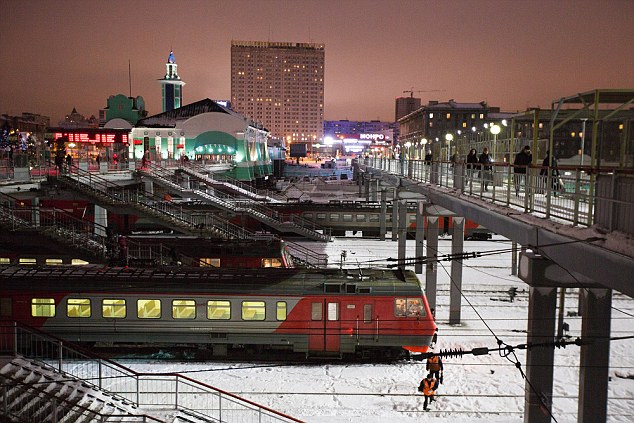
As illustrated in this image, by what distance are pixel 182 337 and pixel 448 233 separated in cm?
2910

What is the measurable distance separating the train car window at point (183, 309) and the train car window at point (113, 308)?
1.50m

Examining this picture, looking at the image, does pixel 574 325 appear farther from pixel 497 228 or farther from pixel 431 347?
pixel 497 228

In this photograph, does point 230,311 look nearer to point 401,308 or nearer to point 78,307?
point 78,307

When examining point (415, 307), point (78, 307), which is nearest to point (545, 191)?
point (415, 307)

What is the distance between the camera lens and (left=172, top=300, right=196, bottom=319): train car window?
55.6 ft

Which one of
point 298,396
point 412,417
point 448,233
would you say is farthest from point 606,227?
point 448,233

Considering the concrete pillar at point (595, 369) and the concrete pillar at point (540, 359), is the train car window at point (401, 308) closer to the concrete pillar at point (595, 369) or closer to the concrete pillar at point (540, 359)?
the concrete pillar at point (540, 359)

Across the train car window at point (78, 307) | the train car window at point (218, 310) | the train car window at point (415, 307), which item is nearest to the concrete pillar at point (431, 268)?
the train car window at point (415, 307)

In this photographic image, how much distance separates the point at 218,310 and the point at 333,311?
3425 millimetres

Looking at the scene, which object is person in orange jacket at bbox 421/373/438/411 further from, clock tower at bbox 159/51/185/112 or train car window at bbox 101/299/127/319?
clock tower at bbox 159/51/185/112

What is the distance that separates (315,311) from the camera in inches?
664

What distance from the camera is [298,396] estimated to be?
1448 cm

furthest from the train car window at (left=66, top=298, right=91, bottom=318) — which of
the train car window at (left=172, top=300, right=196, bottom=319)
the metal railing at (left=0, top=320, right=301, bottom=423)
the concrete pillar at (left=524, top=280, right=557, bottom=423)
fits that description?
the concrete pillar at (left=524, top=280, right=557, bottom=423)

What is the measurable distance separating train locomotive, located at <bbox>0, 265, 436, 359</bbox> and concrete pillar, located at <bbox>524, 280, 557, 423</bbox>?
22.8 ft
